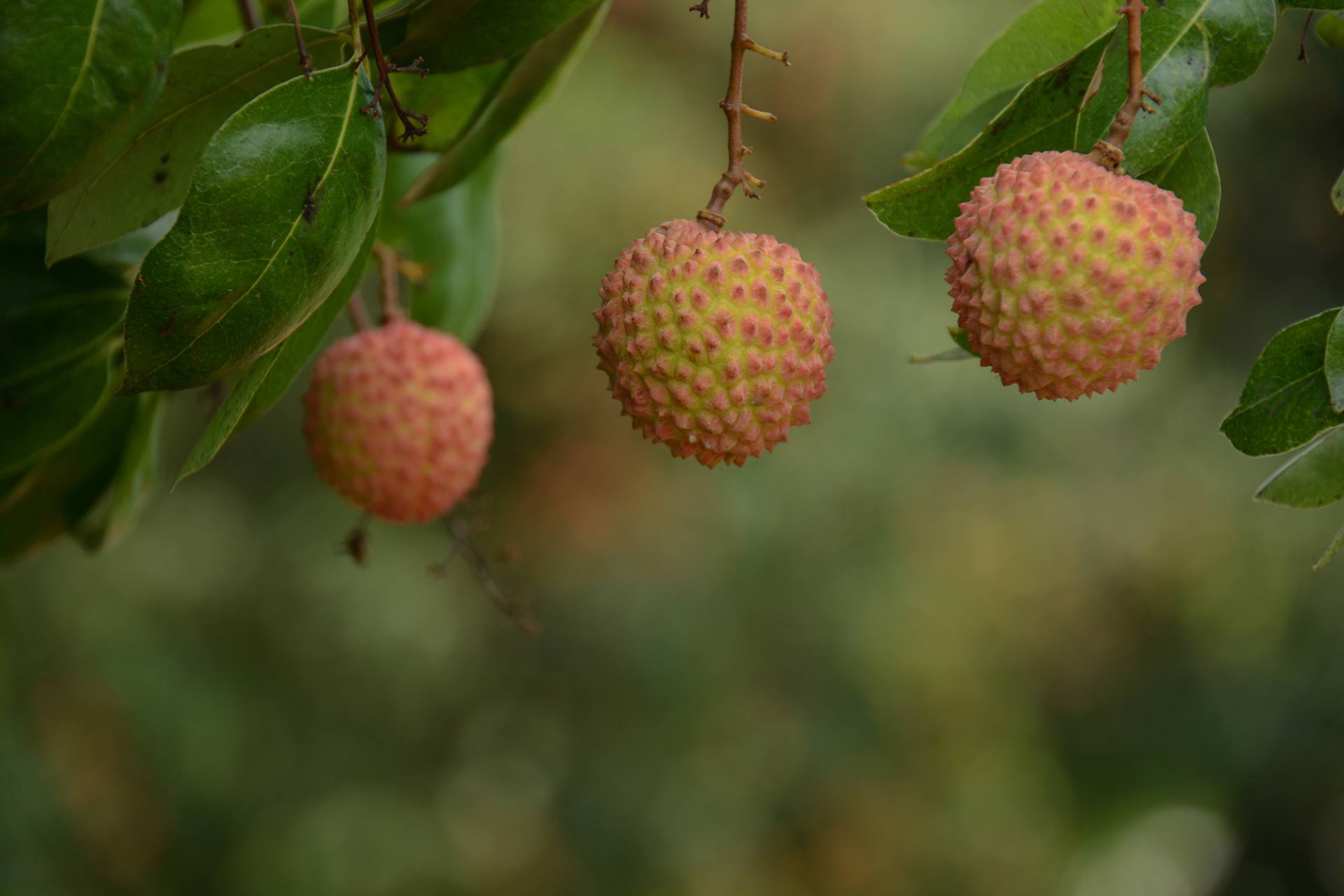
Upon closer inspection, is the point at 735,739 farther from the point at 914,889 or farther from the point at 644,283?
the point at 644,283

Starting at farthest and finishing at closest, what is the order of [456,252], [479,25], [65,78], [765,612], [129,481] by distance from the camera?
[765,612] → [456,252] → [129,481] → [479,25] → [65,78]

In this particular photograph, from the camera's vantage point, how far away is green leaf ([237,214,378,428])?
57 cm

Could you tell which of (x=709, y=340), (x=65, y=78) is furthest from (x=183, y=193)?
(x=709, y=340)

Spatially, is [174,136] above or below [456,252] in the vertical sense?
above

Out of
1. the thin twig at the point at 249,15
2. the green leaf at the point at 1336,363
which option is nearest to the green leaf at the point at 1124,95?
the green leaf at the point at 1336,363

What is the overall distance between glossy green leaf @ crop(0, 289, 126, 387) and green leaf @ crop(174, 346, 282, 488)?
0.78 feet

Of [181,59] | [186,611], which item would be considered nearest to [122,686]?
[186,611]

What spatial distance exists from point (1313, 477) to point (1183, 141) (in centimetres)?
16

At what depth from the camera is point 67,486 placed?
2.75 feet

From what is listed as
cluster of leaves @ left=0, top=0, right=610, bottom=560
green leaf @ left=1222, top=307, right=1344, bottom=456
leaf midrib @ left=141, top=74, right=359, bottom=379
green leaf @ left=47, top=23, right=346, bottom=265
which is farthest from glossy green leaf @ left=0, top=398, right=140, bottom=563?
green leaf @ left=1222, top=307, right=1344, bottom=456

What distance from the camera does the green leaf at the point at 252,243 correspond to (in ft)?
1.59

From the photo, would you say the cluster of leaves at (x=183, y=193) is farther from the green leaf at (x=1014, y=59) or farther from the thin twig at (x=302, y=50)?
the green leaf at (x=1014, y=59)

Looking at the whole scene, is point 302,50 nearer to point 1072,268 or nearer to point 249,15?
point 249,15

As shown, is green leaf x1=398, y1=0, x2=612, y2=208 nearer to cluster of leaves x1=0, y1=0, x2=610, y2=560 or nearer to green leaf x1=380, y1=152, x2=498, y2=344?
cluster of leaves x1=0, y1=0, x2=610, y2=560
